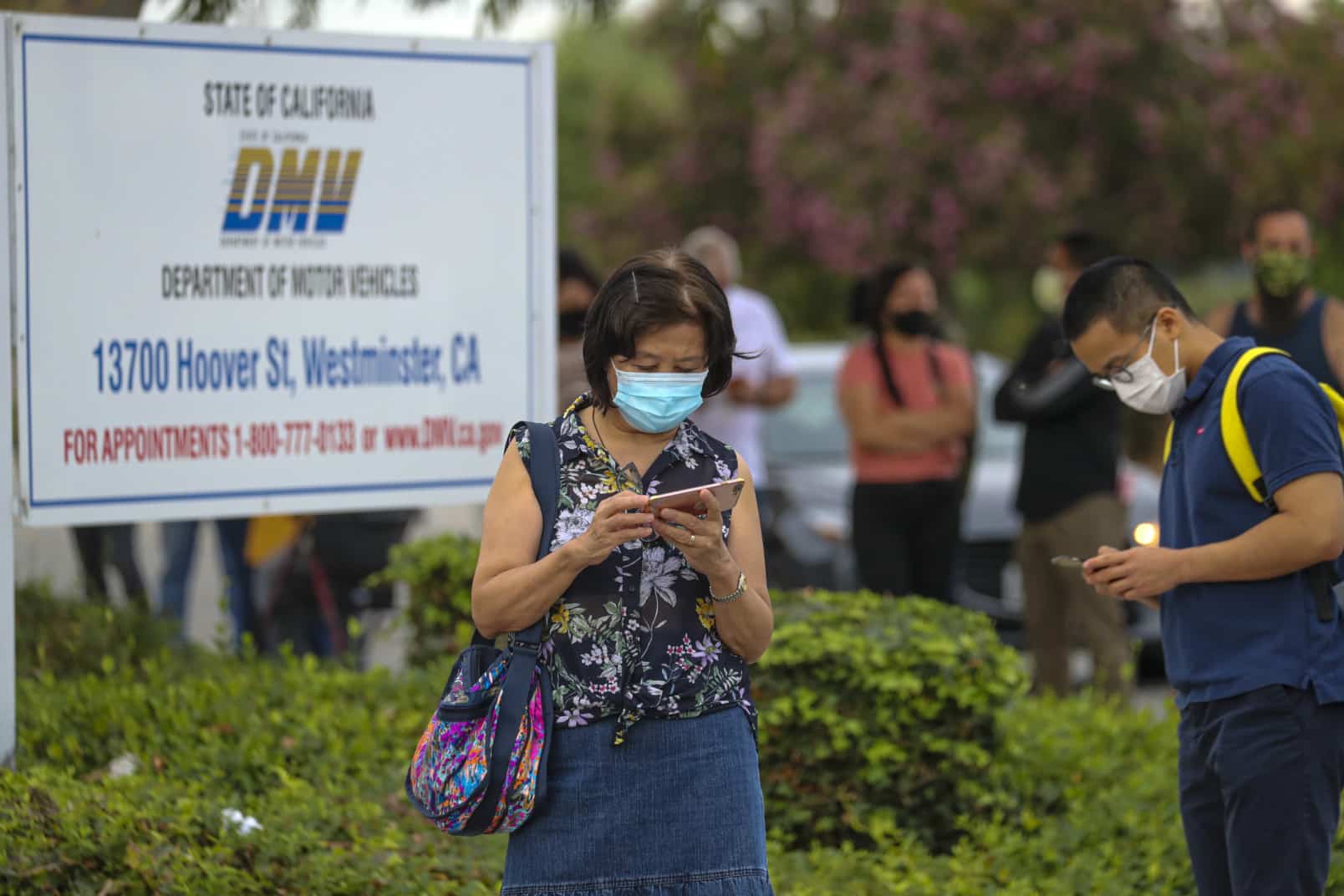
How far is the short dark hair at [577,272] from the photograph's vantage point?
25.0ft

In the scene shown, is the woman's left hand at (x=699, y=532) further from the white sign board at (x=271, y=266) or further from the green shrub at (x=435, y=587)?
the green shrub at (x=435, y=587)

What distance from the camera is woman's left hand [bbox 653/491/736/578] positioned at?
118 inches

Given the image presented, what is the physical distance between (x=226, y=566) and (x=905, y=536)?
3.09 metres

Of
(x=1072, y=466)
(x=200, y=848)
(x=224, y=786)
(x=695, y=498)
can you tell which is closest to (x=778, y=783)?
(x=224, y=786)

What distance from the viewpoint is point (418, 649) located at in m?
6.36

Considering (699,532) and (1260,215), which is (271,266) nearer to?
(699,532)

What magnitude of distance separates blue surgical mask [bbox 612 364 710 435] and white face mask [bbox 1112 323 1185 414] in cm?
112

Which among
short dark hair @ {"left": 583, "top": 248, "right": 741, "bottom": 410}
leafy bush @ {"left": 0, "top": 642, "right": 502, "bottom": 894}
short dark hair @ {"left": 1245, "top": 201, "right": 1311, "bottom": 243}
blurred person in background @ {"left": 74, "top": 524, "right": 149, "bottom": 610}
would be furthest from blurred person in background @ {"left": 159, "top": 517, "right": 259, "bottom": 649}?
short dark hair @ {"left": 583, "top": 248, "right": 741, "bottom": 410}

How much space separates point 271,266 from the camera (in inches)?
211

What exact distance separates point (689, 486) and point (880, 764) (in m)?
2.03

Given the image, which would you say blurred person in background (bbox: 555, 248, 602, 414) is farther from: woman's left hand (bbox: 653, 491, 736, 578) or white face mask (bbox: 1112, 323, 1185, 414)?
woman's left hand (bbox: 653, 491, 736, 578)

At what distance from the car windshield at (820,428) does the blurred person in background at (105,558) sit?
3.64 metres

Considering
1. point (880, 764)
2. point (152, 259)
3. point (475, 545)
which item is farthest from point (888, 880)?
point (152, 259)

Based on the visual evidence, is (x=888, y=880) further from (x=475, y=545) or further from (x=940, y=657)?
(x=475, y=545)
